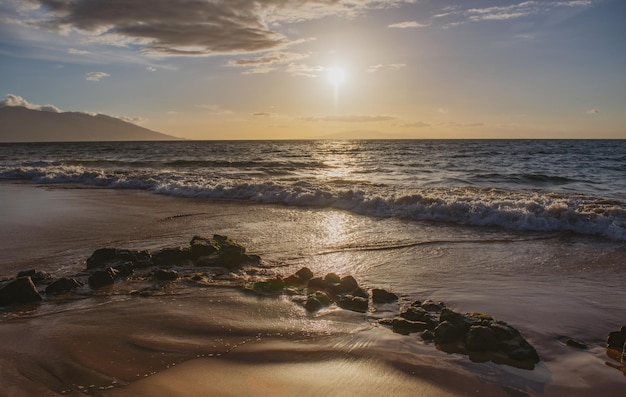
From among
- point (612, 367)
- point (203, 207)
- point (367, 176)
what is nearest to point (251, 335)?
point (612, 367)

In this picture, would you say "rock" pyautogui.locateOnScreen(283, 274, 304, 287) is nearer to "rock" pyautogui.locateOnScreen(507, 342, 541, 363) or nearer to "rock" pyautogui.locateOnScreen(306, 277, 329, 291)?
"rock" pyautogui.locateOnScreen(306, 277, 329, 291)

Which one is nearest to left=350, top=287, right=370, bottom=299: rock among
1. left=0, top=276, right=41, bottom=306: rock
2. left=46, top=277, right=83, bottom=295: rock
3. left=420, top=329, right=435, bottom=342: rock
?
left=420, top=329, right=435, bottom=342: rock

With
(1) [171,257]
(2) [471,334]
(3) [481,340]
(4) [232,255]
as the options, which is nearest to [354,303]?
(2) [471,334]

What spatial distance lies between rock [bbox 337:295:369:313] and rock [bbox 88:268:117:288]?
3412 mm

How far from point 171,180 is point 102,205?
23.8ft

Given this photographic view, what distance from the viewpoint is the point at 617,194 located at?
61.7ft

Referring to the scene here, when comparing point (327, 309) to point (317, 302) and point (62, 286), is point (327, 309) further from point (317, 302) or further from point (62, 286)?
point (62, 286)

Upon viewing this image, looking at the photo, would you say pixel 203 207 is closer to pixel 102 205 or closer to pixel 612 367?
pixel 102 205

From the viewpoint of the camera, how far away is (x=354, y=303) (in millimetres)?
5969

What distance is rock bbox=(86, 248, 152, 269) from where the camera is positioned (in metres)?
7.70

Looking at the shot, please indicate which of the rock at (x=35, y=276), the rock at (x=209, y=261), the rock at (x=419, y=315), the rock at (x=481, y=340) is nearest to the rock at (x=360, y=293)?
the rock at (x=419, y=315)

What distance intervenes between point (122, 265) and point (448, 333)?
5.08 metres

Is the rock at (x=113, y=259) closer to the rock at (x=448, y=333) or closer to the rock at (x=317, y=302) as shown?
the rock at (x=317, y=302)

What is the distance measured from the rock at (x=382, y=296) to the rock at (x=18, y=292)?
4385 millimetres
